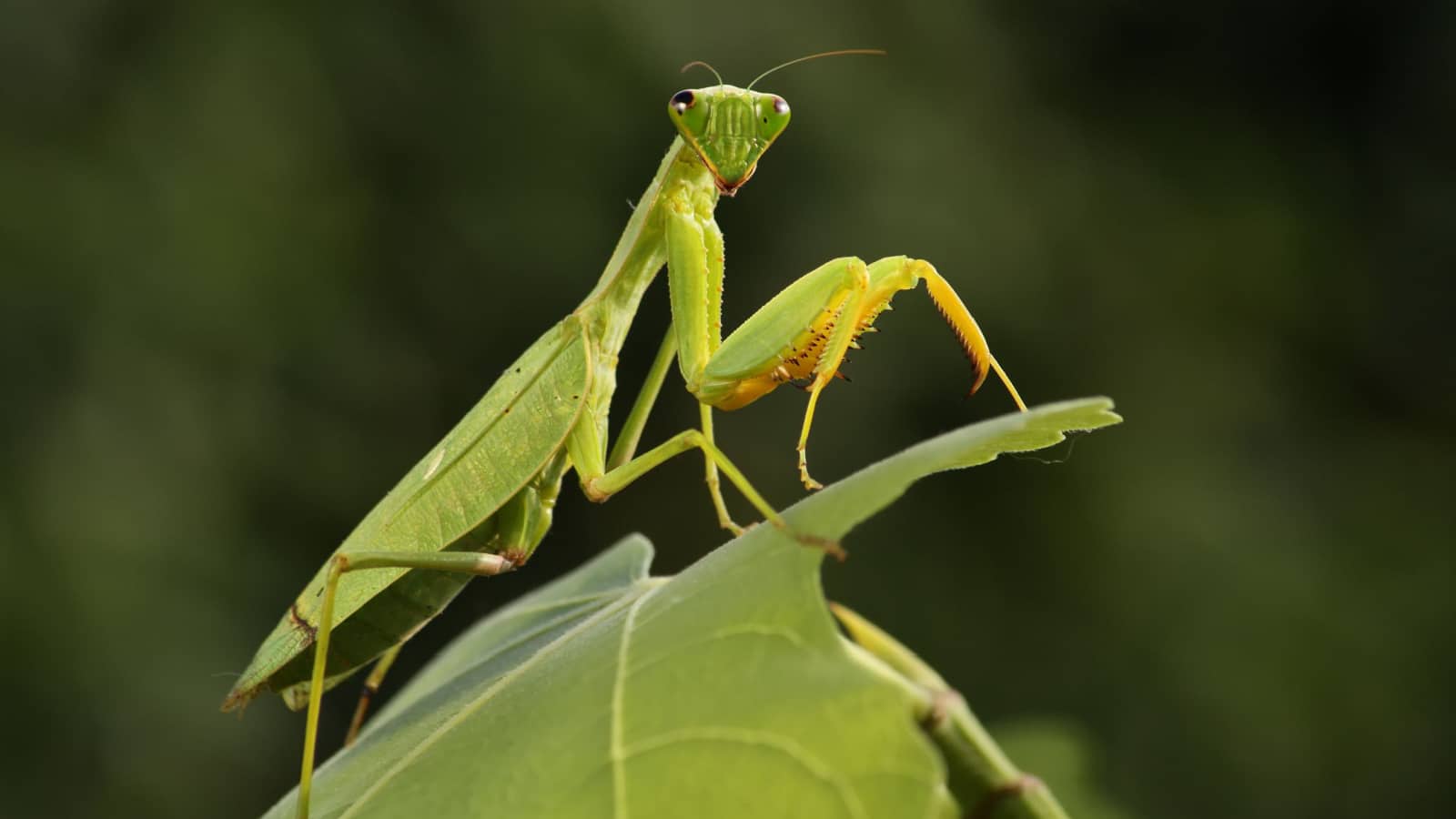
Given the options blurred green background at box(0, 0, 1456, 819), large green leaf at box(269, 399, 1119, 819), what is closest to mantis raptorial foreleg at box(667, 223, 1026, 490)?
large green leaf at box(269, 399, 1119, 819)

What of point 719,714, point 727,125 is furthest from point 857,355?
point 719,714

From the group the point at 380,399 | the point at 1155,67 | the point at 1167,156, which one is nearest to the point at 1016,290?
the point at 1167,156

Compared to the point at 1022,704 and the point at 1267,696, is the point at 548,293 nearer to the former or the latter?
the point at 1022,704

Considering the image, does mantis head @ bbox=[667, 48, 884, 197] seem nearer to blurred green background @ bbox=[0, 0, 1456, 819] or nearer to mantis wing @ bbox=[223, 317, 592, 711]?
mantis wing @ bbox=[223, 317, 592, 711]

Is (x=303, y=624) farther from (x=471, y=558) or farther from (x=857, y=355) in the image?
(x=857, y=355)

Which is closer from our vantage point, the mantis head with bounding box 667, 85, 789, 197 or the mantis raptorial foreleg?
the mantis raptorial foreleg

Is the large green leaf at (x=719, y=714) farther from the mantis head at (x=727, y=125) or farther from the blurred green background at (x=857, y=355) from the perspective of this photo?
the blurred green background at (x=857, y=355)
